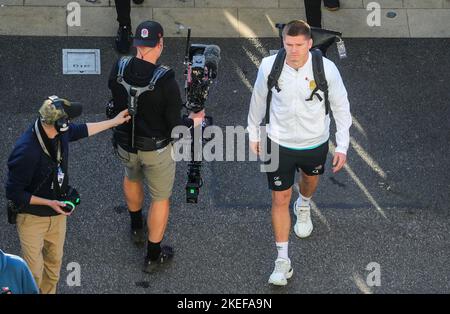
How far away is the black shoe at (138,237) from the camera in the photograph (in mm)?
6863

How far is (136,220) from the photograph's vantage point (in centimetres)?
686

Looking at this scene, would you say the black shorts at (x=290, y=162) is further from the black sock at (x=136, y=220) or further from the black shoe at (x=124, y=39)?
the black shoe at (x=124, y=39)

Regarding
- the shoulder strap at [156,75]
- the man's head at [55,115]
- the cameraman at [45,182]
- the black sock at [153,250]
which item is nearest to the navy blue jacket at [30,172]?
the cameraman at [45,182]

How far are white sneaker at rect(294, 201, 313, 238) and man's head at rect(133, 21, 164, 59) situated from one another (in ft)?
6.20

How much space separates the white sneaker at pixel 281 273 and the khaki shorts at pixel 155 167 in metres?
1.00

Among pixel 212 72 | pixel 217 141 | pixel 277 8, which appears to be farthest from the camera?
pixel 277 8

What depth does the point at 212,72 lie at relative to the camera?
6484mm

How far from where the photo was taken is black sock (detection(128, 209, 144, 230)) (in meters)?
6.83

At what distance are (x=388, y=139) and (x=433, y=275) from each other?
170 cm

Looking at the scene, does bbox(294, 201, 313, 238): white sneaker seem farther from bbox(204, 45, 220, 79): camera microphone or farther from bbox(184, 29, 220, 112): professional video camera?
bbox(204, 45, 220, 79): camera microphone

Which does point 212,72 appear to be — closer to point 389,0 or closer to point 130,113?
point 130,113

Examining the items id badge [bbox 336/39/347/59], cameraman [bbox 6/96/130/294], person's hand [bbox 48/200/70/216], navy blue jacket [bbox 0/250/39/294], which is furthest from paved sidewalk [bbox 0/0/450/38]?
navy blue jacket [bbox 0/250/39/294]

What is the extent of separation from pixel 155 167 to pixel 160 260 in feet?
2.64

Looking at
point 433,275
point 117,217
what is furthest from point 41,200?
point 433,275
